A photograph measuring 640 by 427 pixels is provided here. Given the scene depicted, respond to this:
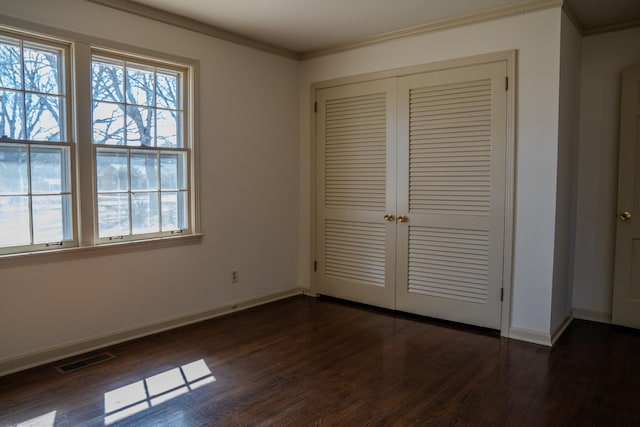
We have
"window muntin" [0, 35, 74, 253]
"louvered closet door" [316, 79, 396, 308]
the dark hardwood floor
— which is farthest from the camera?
"louvered closet door" [316, 79, 396, 308]

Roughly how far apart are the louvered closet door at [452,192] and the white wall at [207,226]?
4.14 feet

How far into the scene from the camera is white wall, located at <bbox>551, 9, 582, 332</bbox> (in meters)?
3.55

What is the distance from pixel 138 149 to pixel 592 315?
4.07m

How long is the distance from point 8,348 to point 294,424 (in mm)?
1937

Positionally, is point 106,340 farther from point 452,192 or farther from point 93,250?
point 452,192

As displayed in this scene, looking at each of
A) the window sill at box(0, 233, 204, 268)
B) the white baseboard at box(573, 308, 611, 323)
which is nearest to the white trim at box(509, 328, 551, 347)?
the white baseboard at box(573, 308, 611, 323)

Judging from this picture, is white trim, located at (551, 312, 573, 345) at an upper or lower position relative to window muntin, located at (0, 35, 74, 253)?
lower

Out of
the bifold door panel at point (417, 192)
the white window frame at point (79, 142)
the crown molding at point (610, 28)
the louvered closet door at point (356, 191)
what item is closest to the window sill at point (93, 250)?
the white window frame at point (79, 142)

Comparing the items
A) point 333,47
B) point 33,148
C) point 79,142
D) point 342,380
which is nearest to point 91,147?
point 79,142

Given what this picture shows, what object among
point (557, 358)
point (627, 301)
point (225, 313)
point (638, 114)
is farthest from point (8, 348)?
point (638, 114)

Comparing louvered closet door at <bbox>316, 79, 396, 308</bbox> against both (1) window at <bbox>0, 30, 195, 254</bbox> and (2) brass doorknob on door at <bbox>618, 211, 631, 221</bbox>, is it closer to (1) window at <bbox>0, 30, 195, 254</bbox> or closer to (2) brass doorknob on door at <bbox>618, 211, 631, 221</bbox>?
(1) window at <bbox>0, 30, 195, 254</bbox>

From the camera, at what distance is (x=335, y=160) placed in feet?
15.6

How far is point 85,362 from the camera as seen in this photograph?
3.17 m

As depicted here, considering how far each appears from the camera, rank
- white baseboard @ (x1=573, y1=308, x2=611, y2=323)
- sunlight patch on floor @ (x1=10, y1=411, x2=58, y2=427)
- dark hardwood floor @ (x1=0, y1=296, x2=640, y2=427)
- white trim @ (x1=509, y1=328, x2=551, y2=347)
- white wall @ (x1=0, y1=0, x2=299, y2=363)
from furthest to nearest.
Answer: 1. white baseboard @ (x1=573, y1=308, x2=611, y2=323)
2. white trim @ (x1=509, y1=328, x2=551, y2=347)
3. white wall @ (x1=0, y1=0, x2=299, y2=363)
4. dark hardwood floor @ (x1=0, y1=296, x2=640, y2=427)
5. sunlight patch on floor @ (x1=10, y1=411, x2=58, y2=427)
